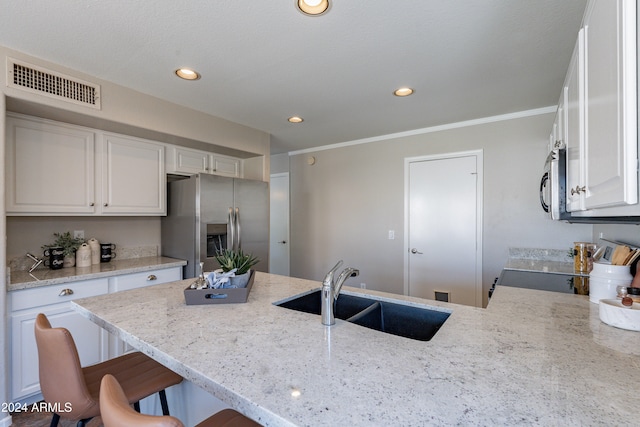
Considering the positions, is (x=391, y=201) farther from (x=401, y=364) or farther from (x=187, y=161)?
(x=401, y=364)

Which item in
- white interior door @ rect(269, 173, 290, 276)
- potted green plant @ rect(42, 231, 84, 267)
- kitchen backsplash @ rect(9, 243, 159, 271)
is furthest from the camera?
white interior door @ rect(269, 173, 290, 276)

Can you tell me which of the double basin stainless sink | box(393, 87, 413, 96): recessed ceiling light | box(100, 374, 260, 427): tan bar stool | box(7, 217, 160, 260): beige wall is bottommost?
the double basin stainless sink

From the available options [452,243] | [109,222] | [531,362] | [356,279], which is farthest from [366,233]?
[531,362]

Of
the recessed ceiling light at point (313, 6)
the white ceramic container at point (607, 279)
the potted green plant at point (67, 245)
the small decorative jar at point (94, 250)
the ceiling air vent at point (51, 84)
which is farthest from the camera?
the small decorative jar at point (94, 250)

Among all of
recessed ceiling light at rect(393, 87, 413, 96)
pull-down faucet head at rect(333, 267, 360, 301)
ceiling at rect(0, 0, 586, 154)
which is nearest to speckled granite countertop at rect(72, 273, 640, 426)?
pull-down faucet head at rect(333, 267, 360, 301)

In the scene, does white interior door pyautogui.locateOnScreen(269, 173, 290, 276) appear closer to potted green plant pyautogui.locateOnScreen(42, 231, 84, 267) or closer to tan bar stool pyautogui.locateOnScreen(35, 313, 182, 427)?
potted green plant pyautogui.locateOnScreen(42, 231, 84, 267)

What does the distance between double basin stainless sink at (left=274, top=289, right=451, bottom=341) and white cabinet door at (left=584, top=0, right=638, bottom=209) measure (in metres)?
0.78

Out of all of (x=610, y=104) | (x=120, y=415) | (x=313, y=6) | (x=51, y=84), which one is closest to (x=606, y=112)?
(x=610, y=104)

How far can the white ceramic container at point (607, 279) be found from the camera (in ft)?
4.41

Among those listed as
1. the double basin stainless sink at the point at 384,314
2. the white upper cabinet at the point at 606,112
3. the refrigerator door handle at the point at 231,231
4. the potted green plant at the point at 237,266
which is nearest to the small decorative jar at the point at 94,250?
the refrigerator door handle at the point at 231,231

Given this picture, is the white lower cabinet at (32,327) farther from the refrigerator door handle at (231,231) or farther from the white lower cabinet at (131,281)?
the refrigerator door handle at (231,231)

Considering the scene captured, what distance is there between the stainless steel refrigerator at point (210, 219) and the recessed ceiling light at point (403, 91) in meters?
1.70

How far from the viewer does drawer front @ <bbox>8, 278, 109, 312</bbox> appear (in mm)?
1953

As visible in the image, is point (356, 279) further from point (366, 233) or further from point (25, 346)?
point (25, 346)
